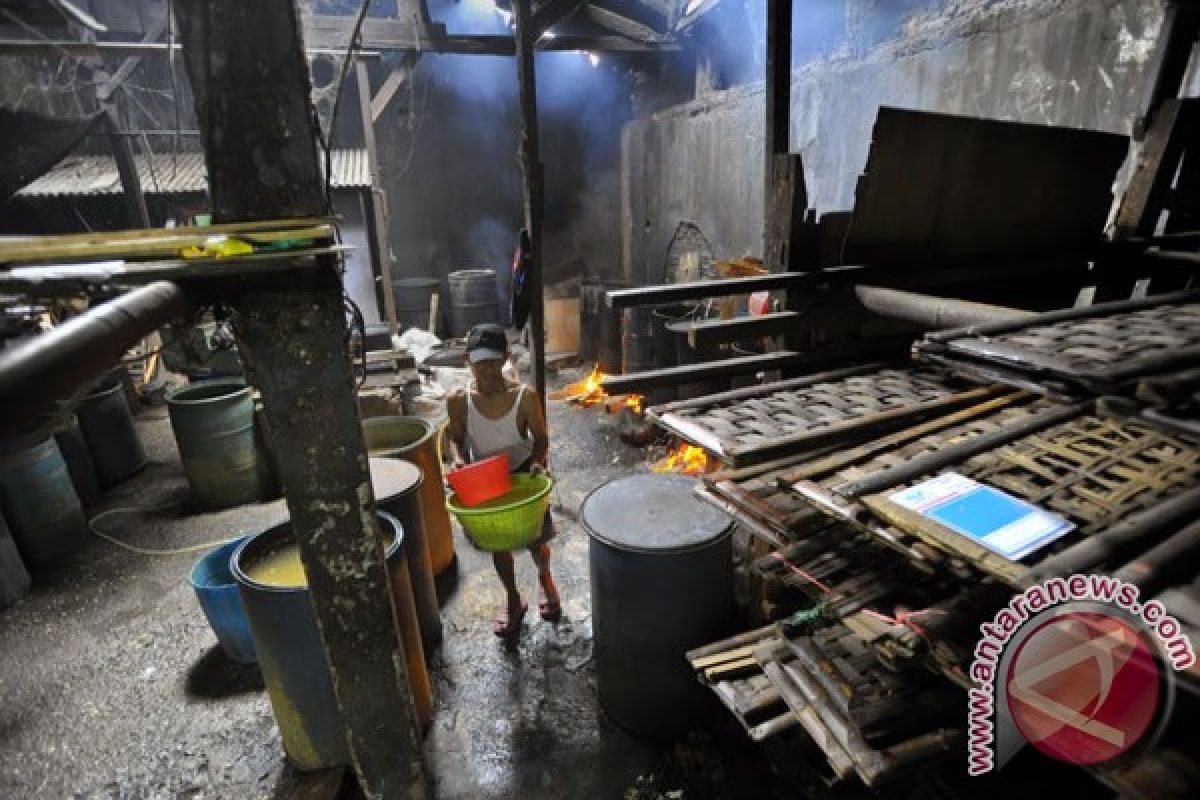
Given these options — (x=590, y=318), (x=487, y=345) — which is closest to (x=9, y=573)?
(x=487, y=345)

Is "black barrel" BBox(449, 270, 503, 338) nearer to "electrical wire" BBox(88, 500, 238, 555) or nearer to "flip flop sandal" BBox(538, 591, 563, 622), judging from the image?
"electrical wire" BBox(88, 500, 238, 555)

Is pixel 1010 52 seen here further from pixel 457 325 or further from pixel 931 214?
pixel 457 325

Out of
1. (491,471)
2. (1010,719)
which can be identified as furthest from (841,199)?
(1010,719)

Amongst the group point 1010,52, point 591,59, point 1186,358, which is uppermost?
point 591,59

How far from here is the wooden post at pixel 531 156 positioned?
17.2 ft

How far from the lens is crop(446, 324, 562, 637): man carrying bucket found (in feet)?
15.8

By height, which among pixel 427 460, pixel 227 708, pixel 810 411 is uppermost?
pixel 810 411

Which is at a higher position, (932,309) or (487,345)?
(932,309)

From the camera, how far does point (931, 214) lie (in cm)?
310

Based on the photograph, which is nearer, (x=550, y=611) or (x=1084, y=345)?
(x=1084, y=345)

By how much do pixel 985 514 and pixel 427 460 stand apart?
14.2 ft

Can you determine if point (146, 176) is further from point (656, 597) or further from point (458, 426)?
point (656, 597)

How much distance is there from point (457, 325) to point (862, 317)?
1009cm

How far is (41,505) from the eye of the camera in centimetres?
572
